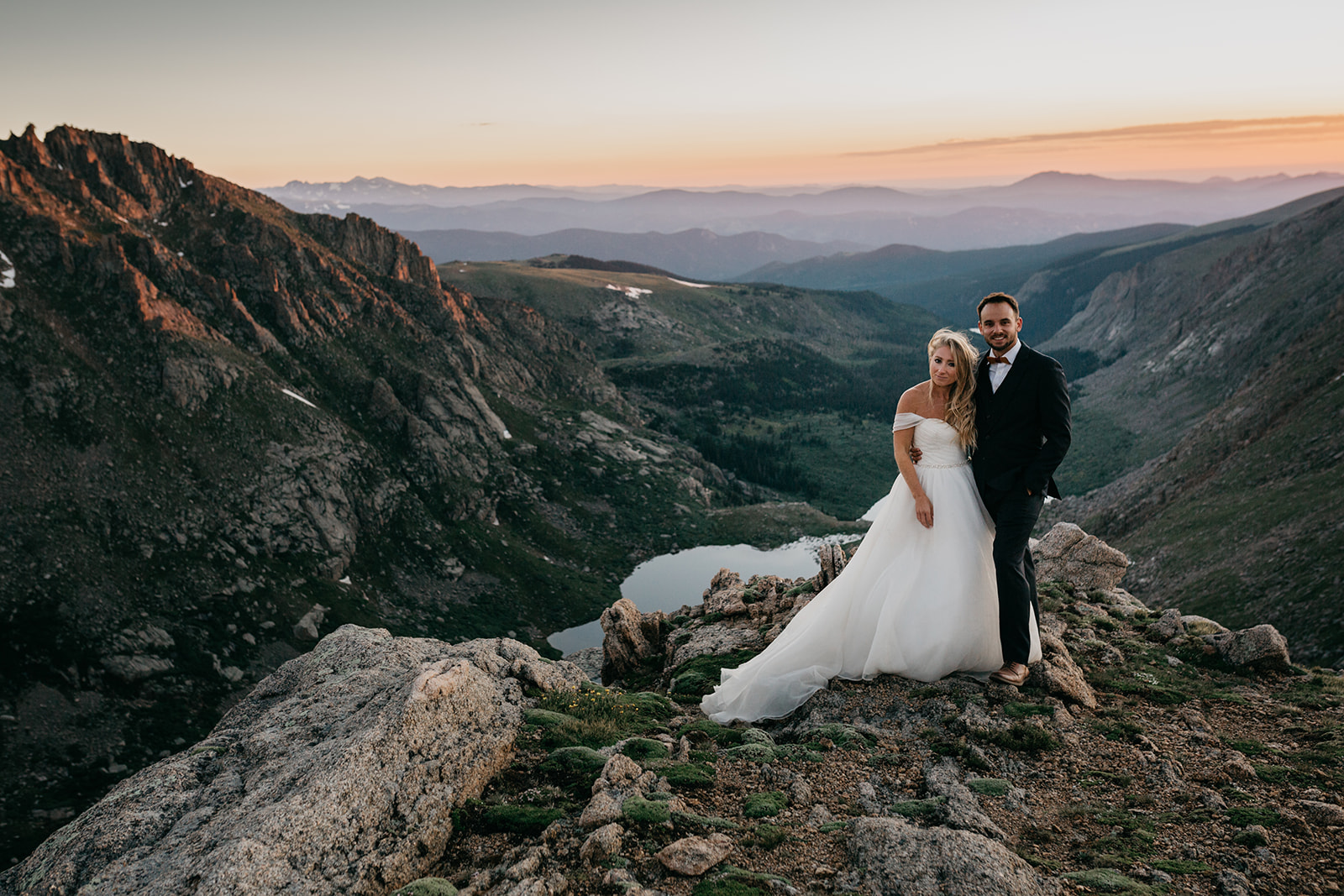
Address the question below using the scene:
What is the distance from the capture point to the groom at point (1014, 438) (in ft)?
34.1

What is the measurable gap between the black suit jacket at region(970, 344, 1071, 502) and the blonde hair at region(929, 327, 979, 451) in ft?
0.57

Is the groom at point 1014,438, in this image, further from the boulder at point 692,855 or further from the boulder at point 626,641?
the boulder at point 626,641

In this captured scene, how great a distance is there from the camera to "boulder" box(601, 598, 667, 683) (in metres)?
21.0

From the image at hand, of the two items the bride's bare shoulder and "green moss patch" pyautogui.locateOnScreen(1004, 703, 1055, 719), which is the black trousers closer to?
"green moss patch" pyautogui.locateOnScreen(1004, 703, 1055, 719)

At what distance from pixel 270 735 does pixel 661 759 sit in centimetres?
664

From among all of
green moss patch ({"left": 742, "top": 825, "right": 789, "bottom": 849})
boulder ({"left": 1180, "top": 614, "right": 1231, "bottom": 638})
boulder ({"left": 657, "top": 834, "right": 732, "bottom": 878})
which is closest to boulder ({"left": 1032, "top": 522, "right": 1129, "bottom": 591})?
boulder ({"left": 1180, "top": 614, "right": 1231, "bottom": 638})

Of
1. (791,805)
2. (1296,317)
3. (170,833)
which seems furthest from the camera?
(1296,317)

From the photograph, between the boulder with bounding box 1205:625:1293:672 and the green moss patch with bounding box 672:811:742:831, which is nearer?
the green moss patch with bounding box 672:811:742:831

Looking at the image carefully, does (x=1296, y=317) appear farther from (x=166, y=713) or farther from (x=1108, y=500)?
(x=166, y=713)

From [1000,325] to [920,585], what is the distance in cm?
461

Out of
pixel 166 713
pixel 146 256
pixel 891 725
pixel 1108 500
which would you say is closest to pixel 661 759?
pixel 891 725

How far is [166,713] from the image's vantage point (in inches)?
1788

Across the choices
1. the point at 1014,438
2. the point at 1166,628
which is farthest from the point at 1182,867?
the point at 1166,628

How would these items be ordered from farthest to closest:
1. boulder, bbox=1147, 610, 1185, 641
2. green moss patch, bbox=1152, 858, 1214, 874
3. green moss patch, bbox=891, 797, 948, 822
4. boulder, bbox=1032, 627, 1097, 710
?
boulder, bbox=1147, 610, 1185, 641 < boulder, bbox=1032, 627, 1097, 710 < green moss patch, bbox=891, 797, 948, 822 < green moss patch, bbox=1152, 858, 1214, 874
